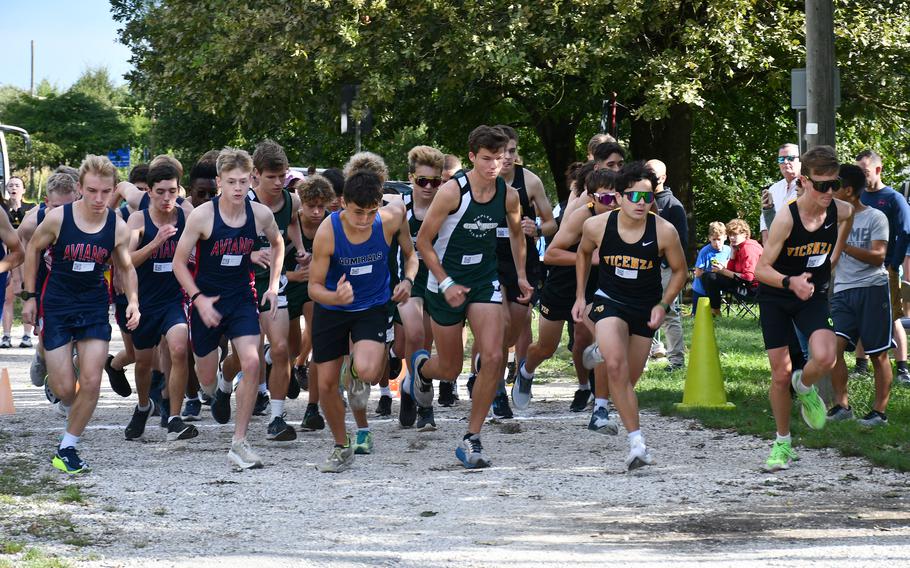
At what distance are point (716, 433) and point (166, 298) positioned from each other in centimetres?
400

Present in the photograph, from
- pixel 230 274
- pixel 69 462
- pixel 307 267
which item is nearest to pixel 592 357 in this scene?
pixel 307 267

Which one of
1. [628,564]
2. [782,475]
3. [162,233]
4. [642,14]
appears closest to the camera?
[628,564]

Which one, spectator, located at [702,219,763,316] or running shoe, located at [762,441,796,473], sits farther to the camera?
spectator, located at [702,219,763,316]

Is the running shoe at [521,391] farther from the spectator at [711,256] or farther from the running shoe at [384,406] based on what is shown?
the spectator at [711,256]

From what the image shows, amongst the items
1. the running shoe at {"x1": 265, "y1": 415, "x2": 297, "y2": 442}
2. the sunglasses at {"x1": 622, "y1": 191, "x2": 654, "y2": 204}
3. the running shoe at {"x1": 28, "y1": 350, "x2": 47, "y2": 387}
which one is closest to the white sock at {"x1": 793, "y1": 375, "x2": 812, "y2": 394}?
the sunglasses at {"x1": 622, "y1": 191, "x2": 654, "y2": 204}

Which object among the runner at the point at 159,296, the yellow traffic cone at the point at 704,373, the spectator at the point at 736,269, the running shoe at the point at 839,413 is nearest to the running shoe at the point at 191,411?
the runner at the point at 159,296

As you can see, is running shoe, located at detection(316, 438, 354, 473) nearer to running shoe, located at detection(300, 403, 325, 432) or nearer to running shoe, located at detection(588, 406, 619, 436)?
running shoe, located at detection(300, 403, 325, 432)

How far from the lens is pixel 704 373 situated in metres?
10.5

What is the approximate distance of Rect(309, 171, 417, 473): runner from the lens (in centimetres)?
808

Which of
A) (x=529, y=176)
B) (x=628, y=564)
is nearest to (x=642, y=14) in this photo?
(x=529, y=176)

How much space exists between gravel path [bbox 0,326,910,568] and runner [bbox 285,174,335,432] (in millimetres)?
313

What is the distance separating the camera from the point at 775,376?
8148 mm

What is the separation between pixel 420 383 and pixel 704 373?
2.46 meters

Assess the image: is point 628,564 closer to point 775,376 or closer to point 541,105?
point 775,376
